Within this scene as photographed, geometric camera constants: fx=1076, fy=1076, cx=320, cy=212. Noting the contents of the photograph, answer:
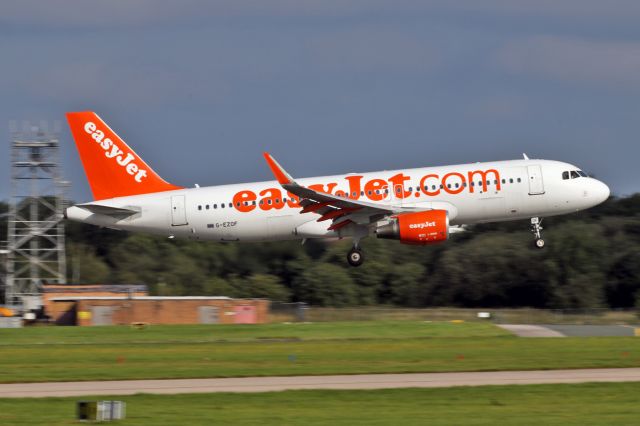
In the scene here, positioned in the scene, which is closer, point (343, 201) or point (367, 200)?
point (343, 201)

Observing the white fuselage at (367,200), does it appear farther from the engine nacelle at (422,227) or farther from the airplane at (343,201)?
the engine nacelle at (422,227)

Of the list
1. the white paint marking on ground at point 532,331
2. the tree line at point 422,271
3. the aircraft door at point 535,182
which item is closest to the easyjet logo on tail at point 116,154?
the aircraft door at point 535,182

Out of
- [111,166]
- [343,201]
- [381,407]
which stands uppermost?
[111,166]

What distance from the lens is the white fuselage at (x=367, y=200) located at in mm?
48594

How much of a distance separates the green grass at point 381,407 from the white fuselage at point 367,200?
18268 mm

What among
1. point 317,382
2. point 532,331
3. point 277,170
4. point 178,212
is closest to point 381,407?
point 317,382

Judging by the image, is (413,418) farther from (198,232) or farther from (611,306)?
(611,306)

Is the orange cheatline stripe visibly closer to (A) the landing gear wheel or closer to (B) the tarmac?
(A) the landing gear wheel

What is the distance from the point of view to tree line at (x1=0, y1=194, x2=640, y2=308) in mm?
82188

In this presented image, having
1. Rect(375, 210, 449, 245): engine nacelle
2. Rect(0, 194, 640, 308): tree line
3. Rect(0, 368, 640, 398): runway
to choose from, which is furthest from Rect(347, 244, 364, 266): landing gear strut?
Rect(0, 194, 640, 308): tree line

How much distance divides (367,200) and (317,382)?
17.6 m

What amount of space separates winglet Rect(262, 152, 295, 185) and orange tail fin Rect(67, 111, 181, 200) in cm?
779

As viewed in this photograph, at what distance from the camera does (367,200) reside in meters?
49.4

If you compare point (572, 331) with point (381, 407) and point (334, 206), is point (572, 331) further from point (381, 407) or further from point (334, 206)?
point (381, 407)
